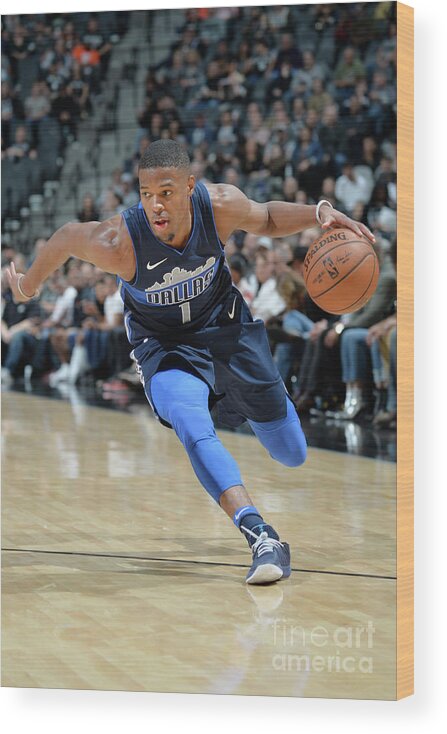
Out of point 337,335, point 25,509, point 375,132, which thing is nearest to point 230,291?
point 337,335

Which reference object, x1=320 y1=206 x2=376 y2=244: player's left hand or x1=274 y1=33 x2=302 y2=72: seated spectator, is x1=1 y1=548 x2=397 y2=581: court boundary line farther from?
x1=274 y1=33 x2=302 y2=72: seated spectator

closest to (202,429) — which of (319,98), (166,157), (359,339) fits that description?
(359,339)

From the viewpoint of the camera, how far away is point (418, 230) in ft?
16.5

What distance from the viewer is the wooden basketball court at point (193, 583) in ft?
16.2

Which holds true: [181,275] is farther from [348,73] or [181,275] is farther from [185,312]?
[348,73]

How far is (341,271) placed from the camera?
16.5 feet

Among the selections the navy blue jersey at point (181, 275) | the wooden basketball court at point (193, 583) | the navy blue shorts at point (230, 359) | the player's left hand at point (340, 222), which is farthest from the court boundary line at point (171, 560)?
the player's left hand at point (340, 222)

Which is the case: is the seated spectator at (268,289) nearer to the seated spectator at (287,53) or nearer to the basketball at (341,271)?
the basketball at (341,271)

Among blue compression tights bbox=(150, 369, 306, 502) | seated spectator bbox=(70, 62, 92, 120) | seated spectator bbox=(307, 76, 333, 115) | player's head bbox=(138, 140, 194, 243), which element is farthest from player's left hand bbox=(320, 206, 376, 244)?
seated spectator bbox=(70, 62, 92, 120)

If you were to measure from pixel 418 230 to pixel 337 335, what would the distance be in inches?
19.0

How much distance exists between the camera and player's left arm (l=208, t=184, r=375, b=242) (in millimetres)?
5180

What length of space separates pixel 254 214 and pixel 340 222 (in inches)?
12.5

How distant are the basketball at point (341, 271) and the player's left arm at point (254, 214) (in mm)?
108

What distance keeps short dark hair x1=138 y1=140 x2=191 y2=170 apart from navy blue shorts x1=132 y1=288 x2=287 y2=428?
0.50 metres
